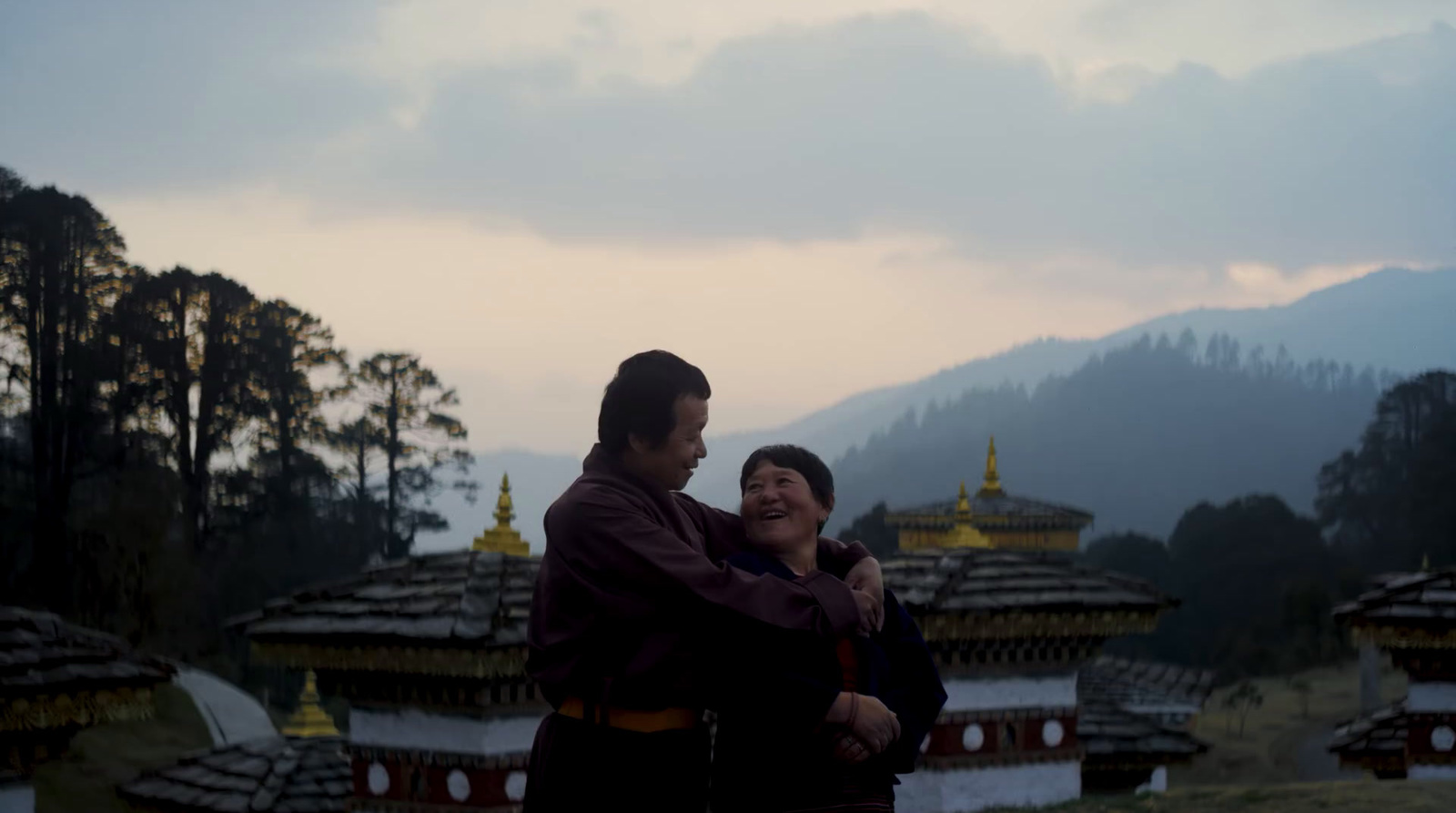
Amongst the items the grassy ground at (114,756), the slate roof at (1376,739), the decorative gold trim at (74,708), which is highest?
the decorative gold trim at (74,708)

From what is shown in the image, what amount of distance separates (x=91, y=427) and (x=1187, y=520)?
128 feet

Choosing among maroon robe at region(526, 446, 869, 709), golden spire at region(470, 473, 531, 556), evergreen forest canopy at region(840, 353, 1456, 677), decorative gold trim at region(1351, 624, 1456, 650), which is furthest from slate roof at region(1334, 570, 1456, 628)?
evergreen forest canopy at region(840, 353, 1456, 677)

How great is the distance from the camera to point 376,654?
7.45 metres

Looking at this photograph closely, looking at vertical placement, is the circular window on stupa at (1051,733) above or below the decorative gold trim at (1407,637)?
below

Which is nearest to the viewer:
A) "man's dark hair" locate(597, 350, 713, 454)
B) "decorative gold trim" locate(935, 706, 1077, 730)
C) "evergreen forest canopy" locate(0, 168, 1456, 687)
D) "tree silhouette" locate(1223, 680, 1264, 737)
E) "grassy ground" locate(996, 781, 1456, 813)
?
"man's dark hair" locate(597, 350, 713, 454)

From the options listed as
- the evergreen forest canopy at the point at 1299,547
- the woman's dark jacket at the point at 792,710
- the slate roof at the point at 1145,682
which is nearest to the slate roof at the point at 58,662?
the woman's dark jacket at the point at 792,710

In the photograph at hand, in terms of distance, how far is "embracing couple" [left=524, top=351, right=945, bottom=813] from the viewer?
3293mm

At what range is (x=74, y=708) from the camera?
698 cm

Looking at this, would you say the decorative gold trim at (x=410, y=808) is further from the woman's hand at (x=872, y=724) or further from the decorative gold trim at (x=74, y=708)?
the woman's hand at (x=872, y=724)

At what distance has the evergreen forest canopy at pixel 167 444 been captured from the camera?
2592 cm

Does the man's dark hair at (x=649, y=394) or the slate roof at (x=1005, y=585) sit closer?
the man's dark hair at (x=649, y=394)

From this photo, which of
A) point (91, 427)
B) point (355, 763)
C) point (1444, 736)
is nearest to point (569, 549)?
point (355, 763)

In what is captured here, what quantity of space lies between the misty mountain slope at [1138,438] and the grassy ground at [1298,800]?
68.5 meters

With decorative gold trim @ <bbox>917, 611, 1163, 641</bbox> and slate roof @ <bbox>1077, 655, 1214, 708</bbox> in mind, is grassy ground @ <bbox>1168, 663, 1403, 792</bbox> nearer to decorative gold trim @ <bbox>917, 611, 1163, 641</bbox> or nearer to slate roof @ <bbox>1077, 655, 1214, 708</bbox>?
slate roof @ <bbox>1077, 655, 1214, 708</bbox>
